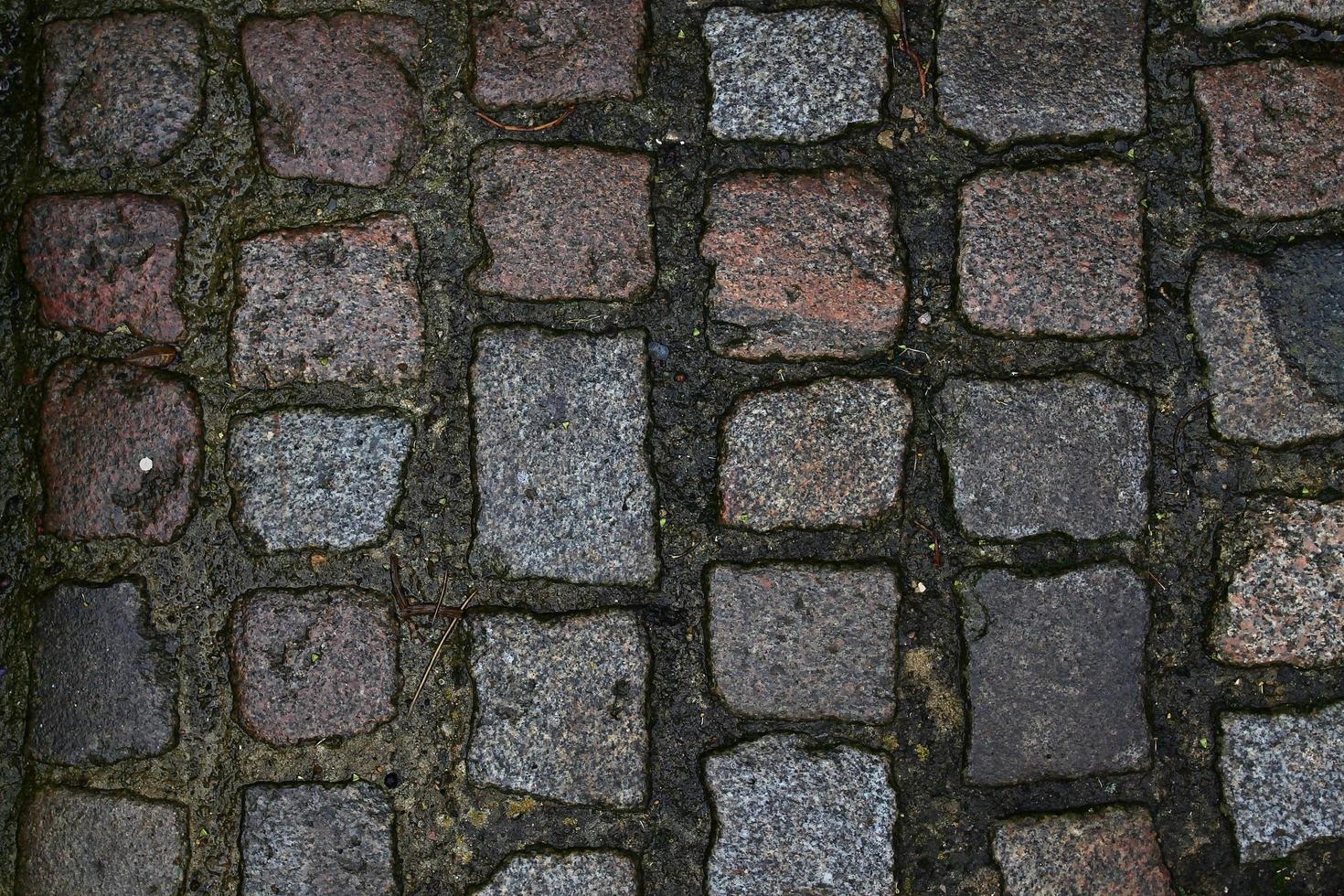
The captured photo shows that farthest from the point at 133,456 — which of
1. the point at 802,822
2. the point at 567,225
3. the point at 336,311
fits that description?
the point at 802,822

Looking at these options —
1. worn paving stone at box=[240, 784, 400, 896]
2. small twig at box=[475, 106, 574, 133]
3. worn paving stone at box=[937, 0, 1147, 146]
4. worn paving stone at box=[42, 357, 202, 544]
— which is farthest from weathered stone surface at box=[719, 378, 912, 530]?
worn paving stone at box=[42, 357, 202, 544]

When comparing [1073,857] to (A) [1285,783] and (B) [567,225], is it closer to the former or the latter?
(A) [1285,783]

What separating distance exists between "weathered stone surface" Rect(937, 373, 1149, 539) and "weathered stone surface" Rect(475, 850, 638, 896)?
93 cm

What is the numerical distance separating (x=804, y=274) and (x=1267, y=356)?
91 cm

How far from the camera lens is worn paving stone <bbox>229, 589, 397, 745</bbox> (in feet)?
5.97

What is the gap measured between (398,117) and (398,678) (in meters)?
1.10

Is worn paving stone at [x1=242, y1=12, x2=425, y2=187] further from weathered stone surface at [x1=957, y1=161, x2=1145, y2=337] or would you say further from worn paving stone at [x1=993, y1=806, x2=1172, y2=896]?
worn paving stone at [x1=993, y1=806, x2=1172, y2=896]

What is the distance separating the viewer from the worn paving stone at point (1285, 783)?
1.79 meters

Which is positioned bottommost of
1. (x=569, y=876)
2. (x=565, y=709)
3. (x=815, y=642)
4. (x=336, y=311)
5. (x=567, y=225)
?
(x=569, y=876)

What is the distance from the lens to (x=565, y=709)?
1801 millimetres

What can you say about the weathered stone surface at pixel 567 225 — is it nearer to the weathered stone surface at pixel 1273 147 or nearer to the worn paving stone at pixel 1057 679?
the worn paving stone at pixel 1057 679

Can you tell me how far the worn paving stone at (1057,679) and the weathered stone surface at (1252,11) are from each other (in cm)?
110

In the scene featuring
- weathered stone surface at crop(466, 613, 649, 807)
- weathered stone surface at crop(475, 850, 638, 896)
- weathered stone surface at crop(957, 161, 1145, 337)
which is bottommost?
weathered stone surface at crop(475, 850, 638, 896)

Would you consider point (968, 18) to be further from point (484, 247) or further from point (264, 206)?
point (264, 206)
